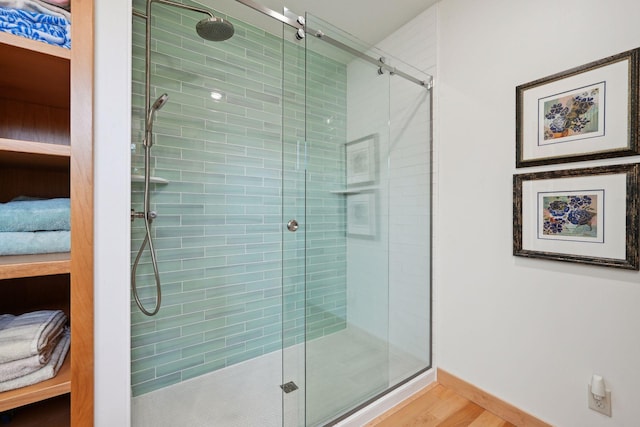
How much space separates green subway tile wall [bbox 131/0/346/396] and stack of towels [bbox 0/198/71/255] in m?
0.77

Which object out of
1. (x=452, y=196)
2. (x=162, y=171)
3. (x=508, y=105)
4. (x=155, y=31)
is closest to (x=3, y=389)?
(x=162, y=171)

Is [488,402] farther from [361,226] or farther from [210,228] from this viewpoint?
[210,228]

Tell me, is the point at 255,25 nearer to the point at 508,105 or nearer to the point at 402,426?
the point at 508,105

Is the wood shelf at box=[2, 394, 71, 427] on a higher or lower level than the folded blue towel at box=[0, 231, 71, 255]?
lower

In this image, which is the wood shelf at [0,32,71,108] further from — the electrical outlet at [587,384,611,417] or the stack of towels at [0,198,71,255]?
the electrical outlet at [587,384,611,417]

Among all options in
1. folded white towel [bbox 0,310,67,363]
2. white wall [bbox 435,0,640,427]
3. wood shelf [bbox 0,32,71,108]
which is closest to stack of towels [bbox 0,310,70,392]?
folded white towel [bbox 0,310,67,363]

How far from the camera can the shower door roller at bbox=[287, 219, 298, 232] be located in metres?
1.46

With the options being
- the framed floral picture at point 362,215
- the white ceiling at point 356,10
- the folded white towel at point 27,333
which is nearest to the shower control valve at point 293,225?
the framed floral picture at point 362,215

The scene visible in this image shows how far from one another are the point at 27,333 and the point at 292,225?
101 cm

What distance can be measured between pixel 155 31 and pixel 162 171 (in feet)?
2.83

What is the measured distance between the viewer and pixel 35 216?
0.88m

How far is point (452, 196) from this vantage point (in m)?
1.85

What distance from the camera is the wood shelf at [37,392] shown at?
734 mm

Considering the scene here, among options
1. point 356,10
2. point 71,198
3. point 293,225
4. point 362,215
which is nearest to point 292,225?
point 293,225
